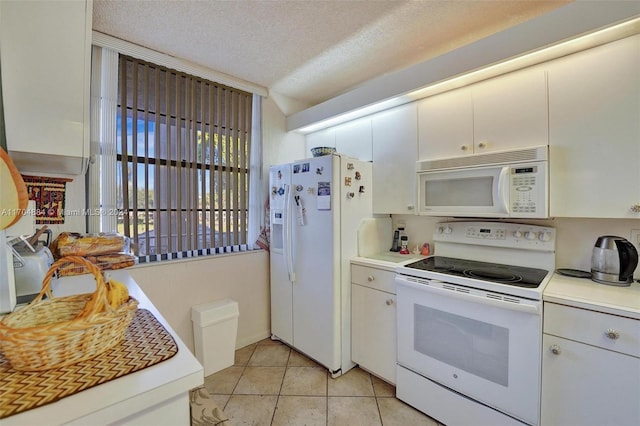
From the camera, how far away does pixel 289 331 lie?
8.41 feet

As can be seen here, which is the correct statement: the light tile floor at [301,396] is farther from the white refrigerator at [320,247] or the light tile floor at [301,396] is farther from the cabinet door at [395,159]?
the cabinet door at [395,159]

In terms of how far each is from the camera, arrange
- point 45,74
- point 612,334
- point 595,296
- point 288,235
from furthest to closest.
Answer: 1. point 288,235
2. point 595,296
3. point 612,334
4. point 45,74

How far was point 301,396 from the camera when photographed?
1.98m

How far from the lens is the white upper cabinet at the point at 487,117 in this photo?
1.65 metres

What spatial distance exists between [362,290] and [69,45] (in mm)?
2088

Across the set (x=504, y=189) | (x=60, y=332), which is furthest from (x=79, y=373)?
(x=504, y=189)

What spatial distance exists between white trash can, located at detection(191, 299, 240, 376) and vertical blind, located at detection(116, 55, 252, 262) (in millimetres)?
522

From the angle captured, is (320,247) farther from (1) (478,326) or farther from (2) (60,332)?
(2) (60,332)

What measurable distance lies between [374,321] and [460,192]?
3.72ft

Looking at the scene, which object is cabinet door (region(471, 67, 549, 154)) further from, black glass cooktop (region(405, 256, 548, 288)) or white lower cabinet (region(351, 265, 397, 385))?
white lower cabinet (region(351, 265, 397, 385))

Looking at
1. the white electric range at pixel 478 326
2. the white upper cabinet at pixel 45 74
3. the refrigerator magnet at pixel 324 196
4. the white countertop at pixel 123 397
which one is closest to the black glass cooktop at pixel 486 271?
the white electric range at pixel 478 326

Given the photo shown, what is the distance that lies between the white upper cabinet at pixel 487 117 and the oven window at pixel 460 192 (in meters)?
0.19

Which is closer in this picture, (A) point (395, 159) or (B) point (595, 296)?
(B) point (595, 296)

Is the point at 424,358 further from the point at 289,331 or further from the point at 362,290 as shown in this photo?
the point at 289,331
